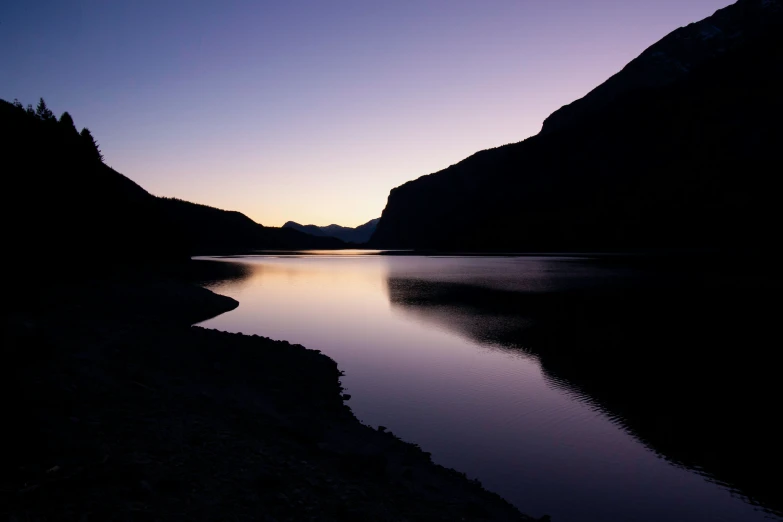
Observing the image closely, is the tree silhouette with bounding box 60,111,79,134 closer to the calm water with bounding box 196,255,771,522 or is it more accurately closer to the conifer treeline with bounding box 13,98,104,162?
the conifer treeline with bounding box 13,98,104,162

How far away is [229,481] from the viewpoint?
9172 millimetres

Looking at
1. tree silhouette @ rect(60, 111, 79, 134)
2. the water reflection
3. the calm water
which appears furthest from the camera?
tree silhouette @ rect(60, 111, 79, 134)

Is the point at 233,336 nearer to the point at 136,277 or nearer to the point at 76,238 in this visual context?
the point at 76,238

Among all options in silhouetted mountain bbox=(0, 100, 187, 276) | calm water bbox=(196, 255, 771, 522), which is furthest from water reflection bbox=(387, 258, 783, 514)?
silhouetted mountain bbox=(0, 100, 187, 276)

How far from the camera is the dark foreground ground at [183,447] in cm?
780

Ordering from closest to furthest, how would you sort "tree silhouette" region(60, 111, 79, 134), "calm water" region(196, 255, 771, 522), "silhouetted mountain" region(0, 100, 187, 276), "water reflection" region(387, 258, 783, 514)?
"calm water" region(196, 255, 771, 522) → "water reflection" region(387, 258, 783, 514) → "silhouetted mountain" region(0, 100, 187, 276) → "tree silhouette" region(60, 111, 79, 134)

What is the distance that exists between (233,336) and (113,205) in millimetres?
45516

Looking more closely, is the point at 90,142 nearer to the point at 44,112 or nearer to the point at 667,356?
the point at 44,112

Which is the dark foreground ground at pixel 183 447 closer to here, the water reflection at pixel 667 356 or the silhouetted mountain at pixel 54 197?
the water reflection at pixel 667 356

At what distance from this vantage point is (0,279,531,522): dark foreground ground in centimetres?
780

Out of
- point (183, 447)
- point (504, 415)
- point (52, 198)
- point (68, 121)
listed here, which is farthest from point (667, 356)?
point (68, 121)

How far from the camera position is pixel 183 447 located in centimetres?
1022

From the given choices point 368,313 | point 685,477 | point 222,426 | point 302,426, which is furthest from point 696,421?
point 368,313

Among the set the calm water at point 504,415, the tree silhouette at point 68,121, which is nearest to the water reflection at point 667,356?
the calm water at point 504,415
